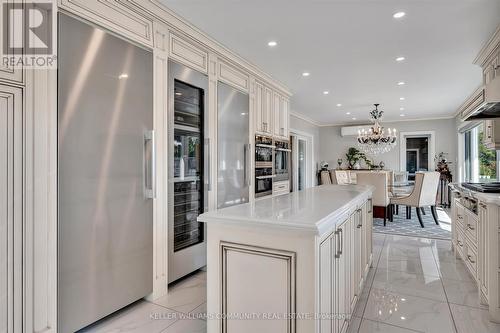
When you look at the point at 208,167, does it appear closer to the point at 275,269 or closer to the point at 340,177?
the point at 275,269

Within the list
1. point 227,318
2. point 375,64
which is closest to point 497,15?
point 375,64

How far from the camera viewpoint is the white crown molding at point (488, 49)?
2907 millimetres

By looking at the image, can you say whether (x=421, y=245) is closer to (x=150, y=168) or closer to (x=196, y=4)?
(x=150, y=168)

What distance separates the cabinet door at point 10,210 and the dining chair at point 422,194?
573 cm

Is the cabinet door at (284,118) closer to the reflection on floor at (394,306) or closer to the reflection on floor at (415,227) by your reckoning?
the reflection on floor at (415,227)

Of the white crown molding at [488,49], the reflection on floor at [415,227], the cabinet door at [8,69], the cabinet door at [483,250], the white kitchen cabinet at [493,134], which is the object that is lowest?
the reflection on floor at [415,227]

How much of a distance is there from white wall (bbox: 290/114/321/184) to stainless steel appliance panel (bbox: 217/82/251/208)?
3.89m

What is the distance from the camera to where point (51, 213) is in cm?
171

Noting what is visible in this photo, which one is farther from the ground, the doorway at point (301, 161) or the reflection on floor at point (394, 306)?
the doorway at point (301, 161)

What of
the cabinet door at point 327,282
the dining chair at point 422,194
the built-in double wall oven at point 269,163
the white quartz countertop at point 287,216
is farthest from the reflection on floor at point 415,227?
the cabinet door at point 327,282

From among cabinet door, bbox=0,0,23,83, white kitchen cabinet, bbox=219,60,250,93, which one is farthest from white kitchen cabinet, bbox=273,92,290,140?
cabinet door, bbox=0,0,23,83

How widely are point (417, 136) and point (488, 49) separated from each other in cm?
596

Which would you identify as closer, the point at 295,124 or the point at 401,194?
the point at 401,194

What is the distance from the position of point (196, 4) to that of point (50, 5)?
1129 millimetres
